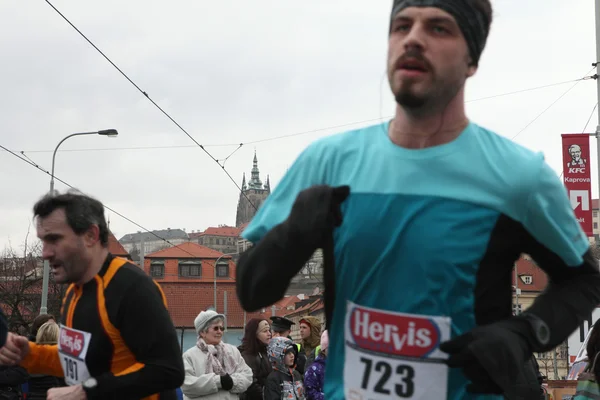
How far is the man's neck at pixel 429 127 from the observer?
2389 mm

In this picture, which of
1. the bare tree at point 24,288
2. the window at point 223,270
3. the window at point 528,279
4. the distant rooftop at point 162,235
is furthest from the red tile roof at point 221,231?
the bare tree at point 24,288

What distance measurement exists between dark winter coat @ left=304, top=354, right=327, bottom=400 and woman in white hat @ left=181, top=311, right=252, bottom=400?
32.6 inches

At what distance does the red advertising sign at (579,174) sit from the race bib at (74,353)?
1387 centimetres

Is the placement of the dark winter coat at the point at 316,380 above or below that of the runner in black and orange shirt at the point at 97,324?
below

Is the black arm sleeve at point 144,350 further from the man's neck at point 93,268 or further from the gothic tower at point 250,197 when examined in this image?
the gothic tower at point 250,197

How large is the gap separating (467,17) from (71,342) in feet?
7.89

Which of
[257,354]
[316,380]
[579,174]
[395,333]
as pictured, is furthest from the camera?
[579,174]

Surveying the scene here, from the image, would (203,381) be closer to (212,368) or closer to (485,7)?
(212,368)

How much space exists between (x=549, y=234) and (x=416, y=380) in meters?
0.49

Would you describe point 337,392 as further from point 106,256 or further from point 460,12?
point 106,256

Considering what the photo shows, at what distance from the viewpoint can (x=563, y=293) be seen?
2398mm

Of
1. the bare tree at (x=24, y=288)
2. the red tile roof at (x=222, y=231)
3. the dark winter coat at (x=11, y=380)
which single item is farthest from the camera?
the red tile roof at (x=222, y=231)

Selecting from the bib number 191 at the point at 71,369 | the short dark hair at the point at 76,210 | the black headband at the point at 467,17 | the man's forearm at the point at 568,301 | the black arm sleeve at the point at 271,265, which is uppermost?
the black headband at the point at 467,17

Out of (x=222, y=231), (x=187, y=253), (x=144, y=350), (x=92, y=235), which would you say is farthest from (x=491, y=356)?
(x=222, y=231)
